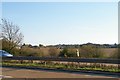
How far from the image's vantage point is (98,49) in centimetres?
3294

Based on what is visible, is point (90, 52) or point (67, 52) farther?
point (67, 52)

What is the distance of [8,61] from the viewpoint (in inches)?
1166

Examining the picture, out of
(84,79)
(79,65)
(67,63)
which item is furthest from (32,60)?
(84,79)

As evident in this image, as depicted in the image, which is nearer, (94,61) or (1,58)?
(94,61)

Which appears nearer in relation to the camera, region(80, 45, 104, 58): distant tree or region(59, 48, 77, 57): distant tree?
region(80, 45, 104, 58): distant tree

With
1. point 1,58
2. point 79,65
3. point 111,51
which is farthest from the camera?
point 111,51

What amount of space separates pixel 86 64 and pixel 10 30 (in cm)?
1777

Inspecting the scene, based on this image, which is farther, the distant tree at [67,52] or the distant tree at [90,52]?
the distant tree at [67,52]

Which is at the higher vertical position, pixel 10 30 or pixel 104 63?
pixel 10 30

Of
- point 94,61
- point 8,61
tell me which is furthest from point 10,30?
point 94,61

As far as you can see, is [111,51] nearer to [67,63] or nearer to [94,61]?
[67,63]

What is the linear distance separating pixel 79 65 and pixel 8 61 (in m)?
9.85

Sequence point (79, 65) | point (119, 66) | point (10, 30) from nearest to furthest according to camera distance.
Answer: point (119, 66) < point (79, 65) < point (10, 30)

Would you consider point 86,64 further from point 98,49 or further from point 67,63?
point 98,49
